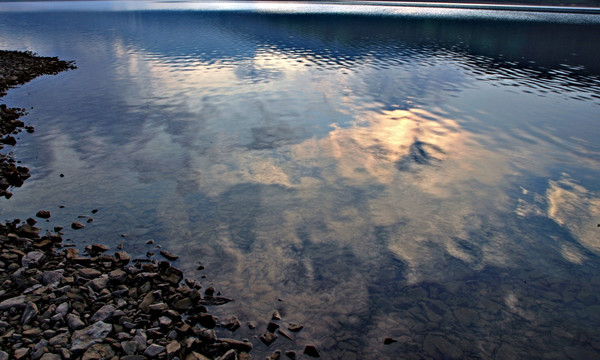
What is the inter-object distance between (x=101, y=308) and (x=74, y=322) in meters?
0.65

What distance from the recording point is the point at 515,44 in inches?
3199

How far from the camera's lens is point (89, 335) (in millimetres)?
8375

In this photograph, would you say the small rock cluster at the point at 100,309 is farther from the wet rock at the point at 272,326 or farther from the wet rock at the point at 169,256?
the wet rock at the point at 272,326

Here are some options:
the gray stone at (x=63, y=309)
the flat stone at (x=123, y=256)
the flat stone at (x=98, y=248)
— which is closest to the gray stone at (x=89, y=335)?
the gray stone at (x=63, y=309)

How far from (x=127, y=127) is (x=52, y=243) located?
15.1 meters

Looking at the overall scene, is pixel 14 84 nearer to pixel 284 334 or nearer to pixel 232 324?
pixel 232 324

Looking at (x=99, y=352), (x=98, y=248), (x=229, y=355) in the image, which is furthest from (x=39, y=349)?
(x=98, y=248)

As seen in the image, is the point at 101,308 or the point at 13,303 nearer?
the point at 13,303

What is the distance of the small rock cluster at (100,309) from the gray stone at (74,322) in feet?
0.07

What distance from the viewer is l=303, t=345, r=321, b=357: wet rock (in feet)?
28.8

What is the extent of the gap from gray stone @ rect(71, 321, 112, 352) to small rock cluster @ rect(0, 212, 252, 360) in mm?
20

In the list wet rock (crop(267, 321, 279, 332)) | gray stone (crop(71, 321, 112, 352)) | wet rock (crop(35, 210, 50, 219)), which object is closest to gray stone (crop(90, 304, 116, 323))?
gray stone (crop(71, 321, 112, 352))

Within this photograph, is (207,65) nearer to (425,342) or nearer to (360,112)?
(360,112)

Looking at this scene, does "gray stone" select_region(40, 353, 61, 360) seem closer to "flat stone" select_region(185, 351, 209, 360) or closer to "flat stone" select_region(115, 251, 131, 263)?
"flat stone" select_region(185, 351, 209, 360)
